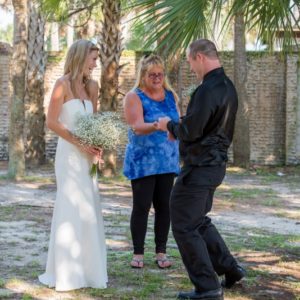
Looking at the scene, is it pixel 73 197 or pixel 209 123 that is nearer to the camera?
pixel 209 123

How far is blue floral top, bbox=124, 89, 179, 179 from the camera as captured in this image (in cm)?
596

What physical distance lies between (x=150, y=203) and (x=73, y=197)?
0.84 meters

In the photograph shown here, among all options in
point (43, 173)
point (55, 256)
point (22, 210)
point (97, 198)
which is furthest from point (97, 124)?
point (43, 173)

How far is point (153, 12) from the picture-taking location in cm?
614

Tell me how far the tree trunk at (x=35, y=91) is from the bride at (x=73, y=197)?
11.7m

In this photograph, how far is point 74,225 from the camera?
546 cm

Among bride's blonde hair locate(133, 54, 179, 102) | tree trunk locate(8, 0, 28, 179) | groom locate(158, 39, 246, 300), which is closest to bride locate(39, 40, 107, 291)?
bride's blonde hair locate(133, 54, 179, 102)

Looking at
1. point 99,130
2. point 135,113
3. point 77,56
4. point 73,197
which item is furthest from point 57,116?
point 135,113

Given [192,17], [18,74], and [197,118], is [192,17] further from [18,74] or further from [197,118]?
[18,74]

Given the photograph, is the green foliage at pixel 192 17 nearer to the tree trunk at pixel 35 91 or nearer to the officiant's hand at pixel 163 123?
the officiant's hand at pixel 163 123

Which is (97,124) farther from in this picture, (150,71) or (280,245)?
(280,245)

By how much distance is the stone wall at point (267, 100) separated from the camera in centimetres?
1920

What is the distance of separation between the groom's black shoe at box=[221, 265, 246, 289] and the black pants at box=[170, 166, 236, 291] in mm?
372

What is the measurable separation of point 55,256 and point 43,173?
424 inches
